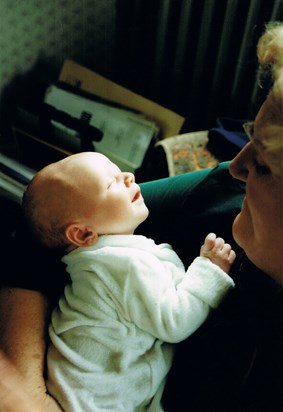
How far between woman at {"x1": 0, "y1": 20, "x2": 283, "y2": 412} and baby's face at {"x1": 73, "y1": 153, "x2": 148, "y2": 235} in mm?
179

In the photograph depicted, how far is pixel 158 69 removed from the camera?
219cm

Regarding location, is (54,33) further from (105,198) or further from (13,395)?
(13,395)

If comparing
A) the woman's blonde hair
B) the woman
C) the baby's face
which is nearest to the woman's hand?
the woman

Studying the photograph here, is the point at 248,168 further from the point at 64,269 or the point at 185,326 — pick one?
the point at 64,269

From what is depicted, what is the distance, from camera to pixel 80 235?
1.01 meters

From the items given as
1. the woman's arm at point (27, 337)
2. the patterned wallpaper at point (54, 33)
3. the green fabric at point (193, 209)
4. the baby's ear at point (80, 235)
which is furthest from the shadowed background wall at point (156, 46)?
the woman's arm at point (27, 337)

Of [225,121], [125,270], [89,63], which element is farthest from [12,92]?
[125,270]

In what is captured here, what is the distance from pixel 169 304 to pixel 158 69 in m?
1.51

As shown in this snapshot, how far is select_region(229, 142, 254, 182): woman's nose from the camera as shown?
86 centimetres

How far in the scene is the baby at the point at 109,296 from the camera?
35.9 inches

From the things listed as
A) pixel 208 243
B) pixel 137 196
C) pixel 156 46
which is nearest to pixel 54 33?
pixel 156 46

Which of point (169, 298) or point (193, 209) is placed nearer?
point (169, 298)

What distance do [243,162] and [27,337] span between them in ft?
1.77

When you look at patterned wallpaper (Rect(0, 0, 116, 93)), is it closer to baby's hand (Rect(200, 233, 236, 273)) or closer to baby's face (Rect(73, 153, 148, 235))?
baby's face (Rect(73, 153, 148, 235))
